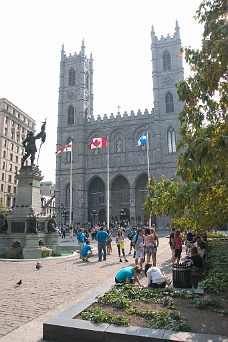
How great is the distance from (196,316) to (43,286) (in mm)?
4811

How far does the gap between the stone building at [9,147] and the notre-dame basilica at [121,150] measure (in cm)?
1116

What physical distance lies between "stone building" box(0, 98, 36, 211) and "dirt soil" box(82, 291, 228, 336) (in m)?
53.4

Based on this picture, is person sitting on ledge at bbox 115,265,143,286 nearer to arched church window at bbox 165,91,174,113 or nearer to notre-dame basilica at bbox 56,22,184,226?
notre-dame basilica at bbox 56,22,184,226

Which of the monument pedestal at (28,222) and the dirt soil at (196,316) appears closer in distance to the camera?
the dirt soil at (196,316)

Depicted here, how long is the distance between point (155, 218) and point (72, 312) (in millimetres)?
46438

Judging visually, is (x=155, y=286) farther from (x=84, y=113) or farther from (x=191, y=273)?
(x=84, y=113)

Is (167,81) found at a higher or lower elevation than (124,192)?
higher

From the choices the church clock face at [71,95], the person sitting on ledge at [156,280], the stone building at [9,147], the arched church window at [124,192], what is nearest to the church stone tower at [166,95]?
the arched church window at [124,192]

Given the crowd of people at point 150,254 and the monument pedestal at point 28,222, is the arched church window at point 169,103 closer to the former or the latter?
the crowd of people at point 150,254

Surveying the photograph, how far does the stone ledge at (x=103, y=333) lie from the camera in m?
4.18

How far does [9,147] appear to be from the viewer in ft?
200

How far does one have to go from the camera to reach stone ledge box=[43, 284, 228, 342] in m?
Result: 4.18

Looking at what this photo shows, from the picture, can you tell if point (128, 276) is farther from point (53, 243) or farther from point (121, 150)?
point (121, 150)

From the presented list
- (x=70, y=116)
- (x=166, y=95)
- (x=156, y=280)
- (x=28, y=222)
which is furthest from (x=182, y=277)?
(x=70, y=116)
